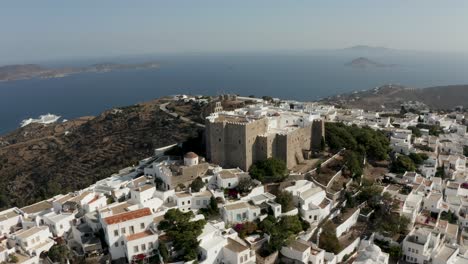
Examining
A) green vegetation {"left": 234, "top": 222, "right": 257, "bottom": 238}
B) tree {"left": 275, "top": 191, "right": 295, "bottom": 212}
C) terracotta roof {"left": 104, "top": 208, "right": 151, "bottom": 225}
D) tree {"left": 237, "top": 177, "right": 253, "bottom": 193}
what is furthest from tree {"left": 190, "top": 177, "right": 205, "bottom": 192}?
tree {"left": 275, "top": 191, "right": 295, "bottom": 212}

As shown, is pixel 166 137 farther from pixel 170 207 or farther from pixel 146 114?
pixel 170 207

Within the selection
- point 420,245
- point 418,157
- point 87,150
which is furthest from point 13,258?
point 87,150

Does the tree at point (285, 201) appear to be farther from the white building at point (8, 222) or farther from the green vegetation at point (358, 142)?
the white building at point (8, 222)

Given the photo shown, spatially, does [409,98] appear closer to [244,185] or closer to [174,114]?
[174,114]

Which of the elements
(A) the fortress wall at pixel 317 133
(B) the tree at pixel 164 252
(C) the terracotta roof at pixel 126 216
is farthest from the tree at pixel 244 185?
(A) the fortress wall at pixel 317 133

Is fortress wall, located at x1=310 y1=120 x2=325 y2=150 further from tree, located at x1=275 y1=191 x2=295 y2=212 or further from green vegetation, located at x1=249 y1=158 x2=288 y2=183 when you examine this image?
tree, located at x1=275 y1=191 x2=295 y2=212

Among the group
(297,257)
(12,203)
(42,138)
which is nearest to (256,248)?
(297,257)
